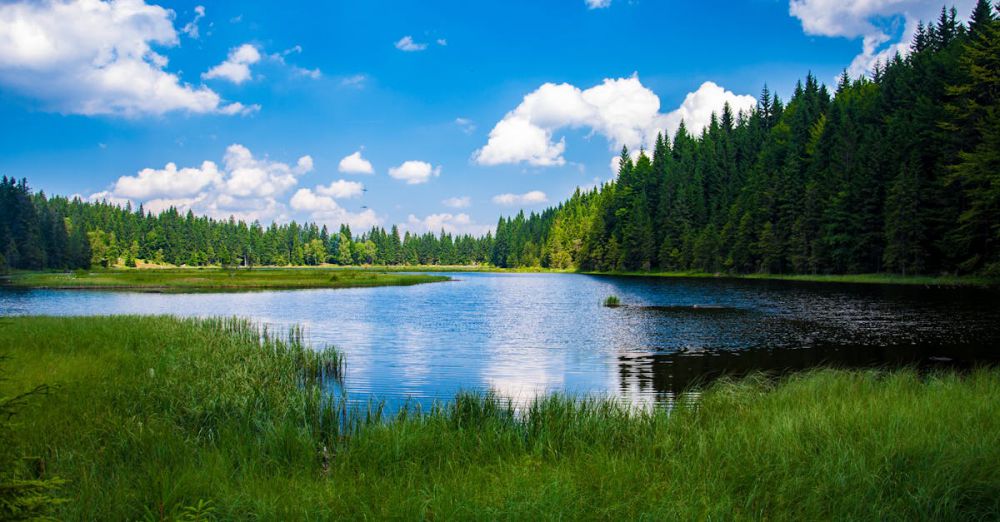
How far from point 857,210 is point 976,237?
21813 mm

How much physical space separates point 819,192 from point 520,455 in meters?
87.8

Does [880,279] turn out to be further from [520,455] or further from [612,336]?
[520,455]

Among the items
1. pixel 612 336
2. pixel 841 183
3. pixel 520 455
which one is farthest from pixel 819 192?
pixel 520 455

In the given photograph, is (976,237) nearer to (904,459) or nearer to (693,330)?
(693,330)

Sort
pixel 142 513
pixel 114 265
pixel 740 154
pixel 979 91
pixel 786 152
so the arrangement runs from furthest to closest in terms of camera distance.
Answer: pixel 114 265 < pixel 740 154 < pixel 786 152 < pixel 979 91 < pixel 142 513

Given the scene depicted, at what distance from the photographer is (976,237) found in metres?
52.4

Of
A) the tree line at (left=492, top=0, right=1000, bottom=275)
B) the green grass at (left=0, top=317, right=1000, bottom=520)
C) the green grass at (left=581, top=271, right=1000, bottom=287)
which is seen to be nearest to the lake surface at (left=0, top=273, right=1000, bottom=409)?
the green grass at (left=581, top=271, right=1000, bottom=287)

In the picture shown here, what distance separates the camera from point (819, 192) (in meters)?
82.4

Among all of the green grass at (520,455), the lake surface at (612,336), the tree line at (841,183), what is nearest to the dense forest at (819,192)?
the tree line at (841,183)

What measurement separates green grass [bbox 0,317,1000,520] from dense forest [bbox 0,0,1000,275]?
4714 centimetres

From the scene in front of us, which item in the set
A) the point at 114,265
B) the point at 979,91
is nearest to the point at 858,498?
the point at 979,91

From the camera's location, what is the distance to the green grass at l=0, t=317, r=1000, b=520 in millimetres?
6738

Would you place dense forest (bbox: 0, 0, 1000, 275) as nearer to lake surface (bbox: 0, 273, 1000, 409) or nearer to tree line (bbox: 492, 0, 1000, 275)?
tree line (bbox: 492, 0, 1000, 275)

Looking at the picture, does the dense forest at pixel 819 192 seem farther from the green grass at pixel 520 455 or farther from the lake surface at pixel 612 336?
the green grass at pixel 520 455
